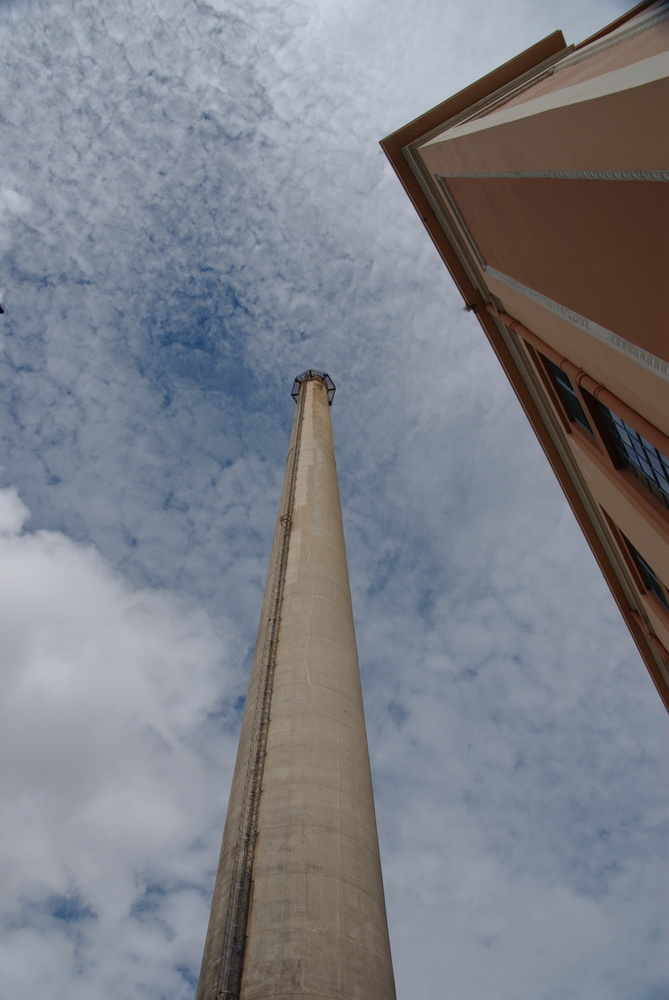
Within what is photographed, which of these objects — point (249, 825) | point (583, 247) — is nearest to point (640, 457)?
point (583, 247)

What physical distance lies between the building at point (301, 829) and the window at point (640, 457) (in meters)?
8.40

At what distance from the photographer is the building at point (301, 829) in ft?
30.3

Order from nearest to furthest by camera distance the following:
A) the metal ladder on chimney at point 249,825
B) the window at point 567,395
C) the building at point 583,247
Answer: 1. the building at point 583,247
2. the metal ladder on chimney at point 249,825
3. the window at point 567,395

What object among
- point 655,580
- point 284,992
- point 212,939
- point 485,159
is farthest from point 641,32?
point 212,939

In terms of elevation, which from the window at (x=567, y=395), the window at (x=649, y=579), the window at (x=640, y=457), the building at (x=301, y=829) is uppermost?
the window at (x=567, y=395)

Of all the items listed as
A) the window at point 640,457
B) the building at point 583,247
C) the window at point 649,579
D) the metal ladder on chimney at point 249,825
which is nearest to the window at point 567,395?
the building at point 583,247

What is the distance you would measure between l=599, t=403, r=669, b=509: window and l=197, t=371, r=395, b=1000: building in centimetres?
840

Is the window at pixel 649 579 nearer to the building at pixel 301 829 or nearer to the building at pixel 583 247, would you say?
the building at pixel 583 247

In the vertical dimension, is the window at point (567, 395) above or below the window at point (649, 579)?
above

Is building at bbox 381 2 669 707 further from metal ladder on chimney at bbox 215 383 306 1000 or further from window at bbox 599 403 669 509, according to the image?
metal ladder on chimney at bbox 215 383 306 1000

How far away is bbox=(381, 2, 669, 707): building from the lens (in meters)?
6.48

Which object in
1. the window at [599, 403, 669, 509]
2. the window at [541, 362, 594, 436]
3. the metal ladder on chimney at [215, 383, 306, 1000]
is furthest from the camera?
the window at [541, 362, 594, 436]

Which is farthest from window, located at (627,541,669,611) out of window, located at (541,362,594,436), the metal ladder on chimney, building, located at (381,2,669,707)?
the metal ladder on chimney

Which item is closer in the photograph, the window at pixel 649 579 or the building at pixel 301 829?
the building at pixel 301 829
